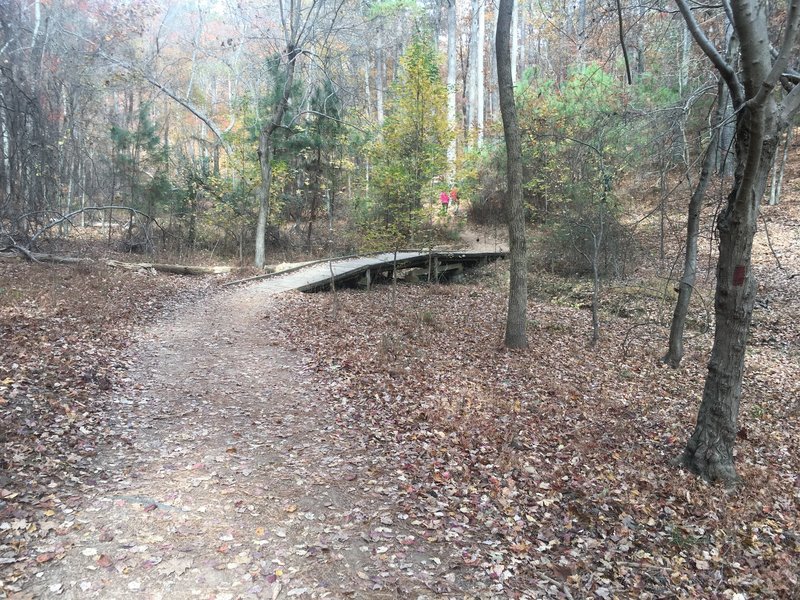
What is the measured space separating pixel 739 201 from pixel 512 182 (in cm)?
456

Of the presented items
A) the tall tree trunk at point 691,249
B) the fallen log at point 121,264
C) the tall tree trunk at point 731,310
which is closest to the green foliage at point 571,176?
the tall tree trunk at point 691,249

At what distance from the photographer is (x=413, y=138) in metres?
12.5

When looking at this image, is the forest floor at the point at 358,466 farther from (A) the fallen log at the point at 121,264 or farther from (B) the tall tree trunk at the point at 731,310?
(A) the fallen log at the point at 121,264

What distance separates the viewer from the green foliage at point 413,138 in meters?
12.4

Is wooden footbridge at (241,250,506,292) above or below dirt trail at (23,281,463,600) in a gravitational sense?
above

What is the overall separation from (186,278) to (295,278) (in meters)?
3.11

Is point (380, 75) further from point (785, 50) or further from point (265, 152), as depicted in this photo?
point (785, 50)

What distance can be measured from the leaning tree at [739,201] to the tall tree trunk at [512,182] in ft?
12.4

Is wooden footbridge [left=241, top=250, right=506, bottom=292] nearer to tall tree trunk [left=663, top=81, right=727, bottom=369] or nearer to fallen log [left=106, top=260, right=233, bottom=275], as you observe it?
fallen log [left=106, top=260, right=233, bottom=275]

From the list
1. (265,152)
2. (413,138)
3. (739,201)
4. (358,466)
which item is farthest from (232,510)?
(265,152)

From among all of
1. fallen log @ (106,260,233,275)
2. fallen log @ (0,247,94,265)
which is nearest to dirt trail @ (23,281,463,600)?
fallen log @ (0,247,94,265)

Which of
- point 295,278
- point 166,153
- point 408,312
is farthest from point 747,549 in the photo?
point 166,153

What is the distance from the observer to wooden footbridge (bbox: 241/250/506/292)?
14164mm

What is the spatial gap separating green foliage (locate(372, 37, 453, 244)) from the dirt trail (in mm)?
7173
